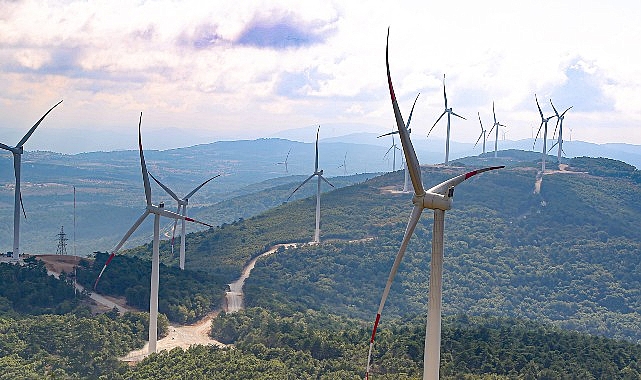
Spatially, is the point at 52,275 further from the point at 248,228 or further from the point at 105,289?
the point at 248,228

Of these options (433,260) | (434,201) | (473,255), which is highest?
(434,201)

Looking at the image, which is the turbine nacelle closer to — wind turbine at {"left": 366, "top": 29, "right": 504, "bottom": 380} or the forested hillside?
wind turbine at {"left": 366, "top": 29, "right": 504, "bottom": 380}

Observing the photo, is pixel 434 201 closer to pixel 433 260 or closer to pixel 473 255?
pixel 433 260

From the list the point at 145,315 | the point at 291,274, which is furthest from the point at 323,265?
the point at 145,315

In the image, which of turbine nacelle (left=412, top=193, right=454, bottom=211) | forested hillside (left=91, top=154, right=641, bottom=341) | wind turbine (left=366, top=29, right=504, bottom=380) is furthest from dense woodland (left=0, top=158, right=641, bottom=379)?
turbine nacelle (left=412, top=193, right=454, bottom=211)

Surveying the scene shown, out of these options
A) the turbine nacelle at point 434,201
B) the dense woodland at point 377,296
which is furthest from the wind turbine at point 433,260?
the dense woodland at point 377,296

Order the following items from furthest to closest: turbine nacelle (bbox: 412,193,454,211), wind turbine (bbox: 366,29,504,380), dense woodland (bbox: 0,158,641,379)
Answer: dense woodland (bbox: 0,158,641,379) < turbine nacelle (bbox: 412,193,454,211) < wind turbine (bbox: 366,29,504,380)

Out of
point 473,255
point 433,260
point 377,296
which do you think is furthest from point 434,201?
point 473,255

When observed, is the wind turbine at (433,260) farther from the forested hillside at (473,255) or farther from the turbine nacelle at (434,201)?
the forested hillside at (473,255)
